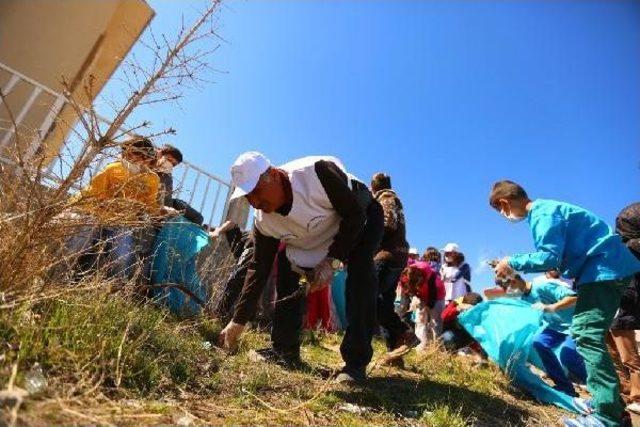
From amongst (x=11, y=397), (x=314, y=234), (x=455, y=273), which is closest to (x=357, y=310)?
(x=314, y=234)

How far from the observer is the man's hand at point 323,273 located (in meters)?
2.63

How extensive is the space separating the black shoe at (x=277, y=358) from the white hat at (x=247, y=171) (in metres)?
1.00

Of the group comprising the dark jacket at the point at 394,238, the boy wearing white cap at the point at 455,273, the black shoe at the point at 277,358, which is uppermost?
Result: the boy wearing white cap at the point at 455,273

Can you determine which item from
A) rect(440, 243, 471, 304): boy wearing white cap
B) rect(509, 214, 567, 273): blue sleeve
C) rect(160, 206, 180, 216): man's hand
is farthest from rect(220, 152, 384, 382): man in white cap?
rect(440, 243, 471, 304): boy wearing white cap

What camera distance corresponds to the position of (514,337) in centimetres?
327

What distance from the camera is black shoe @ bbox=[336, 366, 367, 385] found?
7.75 ft

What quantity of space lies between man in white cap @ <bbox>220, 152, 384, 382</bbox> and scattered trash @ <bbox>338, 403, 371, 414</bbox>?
342mm

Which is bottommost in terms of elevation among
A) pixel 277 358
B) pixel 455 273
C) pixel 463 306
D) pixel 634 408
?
pixel 277 358

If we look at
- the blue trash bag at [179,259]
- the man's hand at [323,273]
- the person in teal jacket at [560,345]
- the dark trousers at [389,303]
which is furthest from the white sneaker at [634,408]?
the blue trash bag at [179,259]

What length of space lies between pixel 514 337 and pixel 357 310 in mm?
1488

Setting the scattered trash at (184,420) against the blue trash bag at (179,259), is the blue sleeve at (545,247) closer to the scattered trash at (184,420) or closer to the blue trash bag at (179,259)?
the scattered trash at (184,420)

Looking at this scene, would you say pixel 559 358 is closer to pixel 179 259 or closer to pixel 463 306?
pixel 463 306

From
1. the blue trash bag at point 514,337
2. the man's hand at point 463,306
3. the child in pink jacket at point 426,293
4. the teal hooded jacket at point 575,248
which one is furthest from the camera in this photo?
the child in pink jacket at point 426,293

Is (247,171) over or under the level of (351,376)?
over
